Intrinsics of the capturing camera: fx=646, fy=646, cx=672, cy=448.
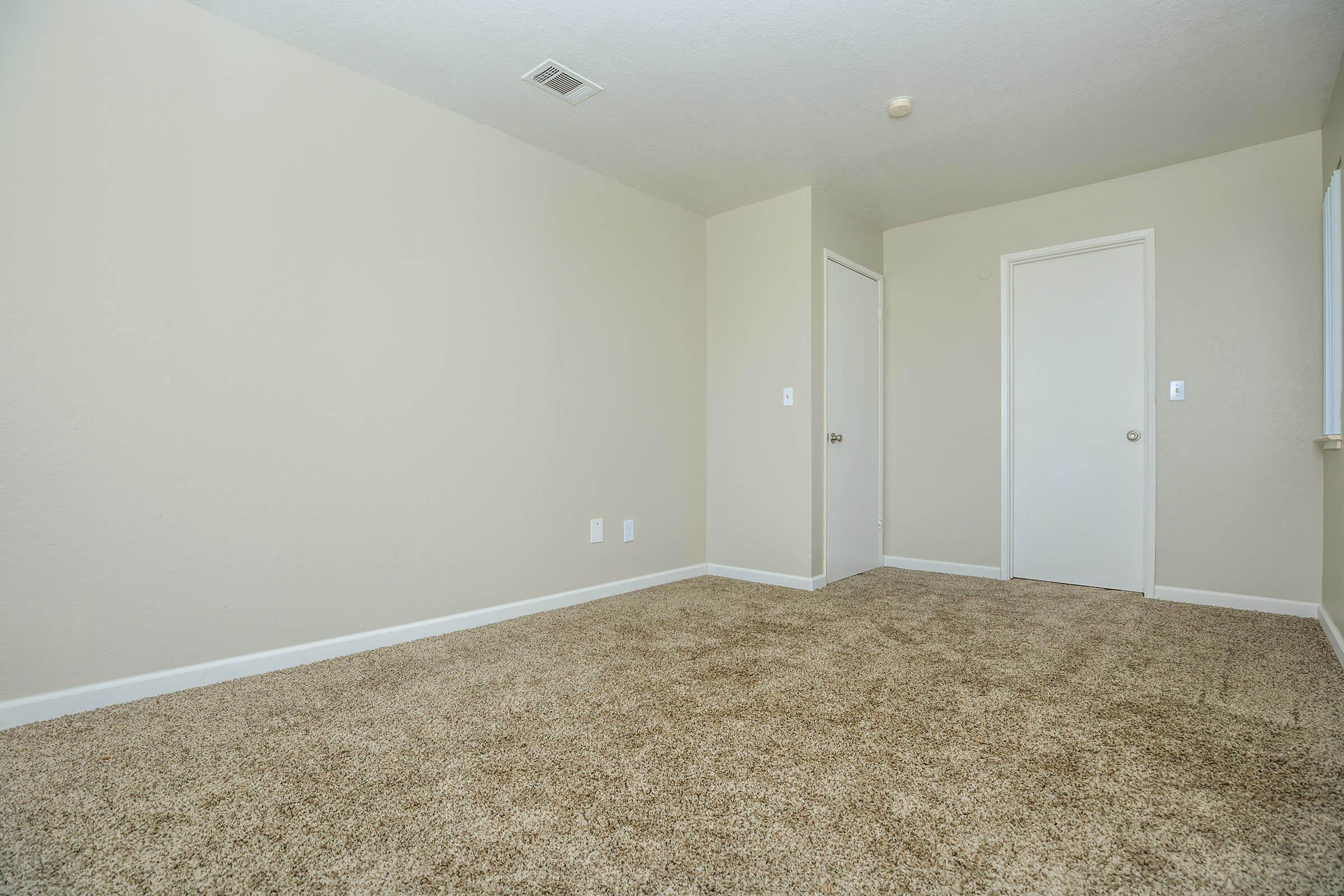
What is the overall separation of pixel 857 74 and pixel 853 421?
2.08m

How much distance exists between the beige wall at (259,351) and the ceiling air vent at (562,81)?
1.63ft

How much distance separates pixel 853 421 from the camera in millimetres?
4133

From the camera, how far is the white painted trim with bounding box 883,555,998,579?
405cm

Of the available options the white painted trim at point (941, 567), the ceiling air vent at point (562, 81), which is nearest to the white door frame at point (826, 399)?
the white painted trim at point (941, 567)

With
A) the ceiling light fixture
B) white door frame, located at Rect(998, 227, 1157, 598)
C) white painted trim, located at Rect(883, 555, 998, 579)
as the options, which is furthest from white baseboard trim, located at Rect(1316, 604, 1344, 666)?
the ceiling light fixture

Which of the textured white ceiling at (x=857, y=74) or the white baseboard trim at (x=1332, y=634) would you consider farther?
the white baseboard trim at (x=1332, y=634)

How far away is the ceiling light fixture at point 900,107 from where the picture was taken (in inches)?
109

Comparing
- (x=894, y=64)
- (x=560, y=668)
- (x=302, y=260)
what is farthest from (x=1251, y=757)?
(x=302, y=260)

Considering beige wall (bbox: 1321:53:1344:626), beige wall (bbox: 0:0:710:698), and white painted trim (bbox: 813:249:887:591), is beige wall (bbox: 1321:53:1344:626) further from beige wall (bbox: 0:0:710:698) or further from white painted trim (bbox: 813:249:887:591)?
beige wall (bbox: 0:0:710:698)

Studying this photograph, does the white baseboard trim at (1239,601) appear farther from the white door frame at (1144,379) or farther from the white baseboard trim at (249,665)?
the white baseboard trim at (249,665)

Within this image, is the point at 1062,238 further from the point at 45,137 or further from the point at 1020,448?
the point at 45,137

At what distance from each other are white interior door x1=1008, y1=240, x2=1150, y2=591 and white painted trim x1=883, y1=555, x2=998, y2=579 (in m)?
0.16

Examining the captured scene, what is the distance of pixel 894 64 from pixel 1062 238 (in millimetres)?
1920

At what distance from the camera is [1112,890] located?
3.80ft
